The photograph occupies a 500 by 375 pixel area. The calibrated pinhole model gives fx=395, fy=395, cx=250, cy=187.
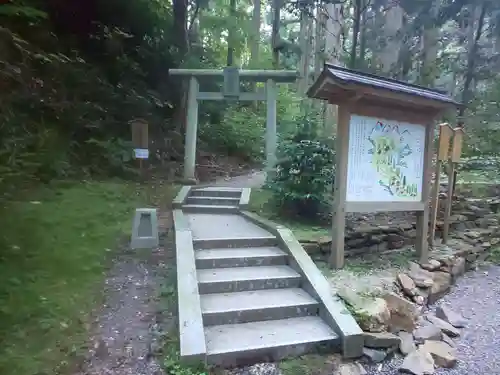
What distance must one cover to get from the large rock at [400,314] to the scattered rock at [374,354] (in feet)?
1.60

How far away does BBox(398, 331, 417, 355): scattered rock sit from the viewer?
366cm

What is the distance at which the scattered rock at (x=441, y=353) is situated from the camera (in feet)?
11.9

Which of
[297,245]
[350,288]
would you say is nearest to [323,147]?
[297,245]

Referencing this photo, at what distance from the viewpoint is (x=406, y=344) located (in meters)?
3.74

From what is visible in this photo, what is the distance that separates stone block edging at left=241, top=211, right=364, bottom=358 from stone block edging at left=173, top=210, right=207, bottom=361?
1.19m

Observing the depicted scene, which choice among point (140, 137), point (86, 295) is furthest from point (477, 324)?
point (140, 137)

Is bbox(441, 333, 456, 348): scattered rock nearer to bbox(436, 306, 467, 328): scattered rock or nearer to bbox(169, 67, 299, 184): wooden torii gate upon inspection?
bbox(436, 306, 467, 328): scattered rock

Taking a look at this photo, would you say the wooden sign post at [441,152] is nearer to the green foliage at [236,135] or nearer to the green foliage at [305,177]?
the green foliage at [305,177]

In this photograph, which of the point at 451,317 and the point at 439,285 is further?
the point at 439,285

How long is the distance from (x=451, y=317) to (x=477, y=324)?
294mm

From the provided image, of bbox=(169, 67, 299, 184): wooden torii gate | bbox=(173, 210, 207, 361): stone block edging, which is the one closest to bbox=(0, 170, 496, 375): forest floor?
bbox=(173, 210, 207, 361): stone block edging

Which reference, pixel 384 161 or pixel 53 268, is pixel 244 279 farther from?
pixel 384 161

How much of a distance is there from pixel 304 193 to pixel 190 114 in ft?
13.9

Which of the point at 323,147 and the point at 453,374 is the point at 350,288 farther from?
the point at 323,147
